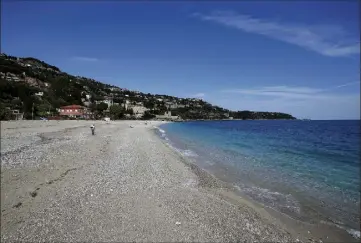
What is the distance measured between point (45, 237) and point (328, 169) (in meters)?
19.4

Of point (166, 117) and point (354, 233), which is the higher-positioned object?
point (354, 233)

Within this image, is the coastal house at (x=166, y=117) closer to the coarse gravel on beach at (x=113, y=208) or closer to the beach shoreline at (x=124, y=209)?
the coarse gravel on beach at (x=113, y=208)

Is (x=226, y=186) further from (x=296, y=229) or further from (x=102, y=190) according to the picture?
(x=102, y=190)

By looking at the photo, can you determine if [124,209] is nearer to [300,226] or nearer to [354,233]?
[300,226]

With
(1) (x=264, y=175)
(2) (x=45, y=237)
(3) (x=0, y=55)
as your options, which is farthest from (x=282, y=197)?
(3) (x=0, y=55)

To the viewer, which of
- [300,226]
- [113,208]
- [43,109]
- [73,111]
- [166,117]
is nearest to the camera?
[113,208]

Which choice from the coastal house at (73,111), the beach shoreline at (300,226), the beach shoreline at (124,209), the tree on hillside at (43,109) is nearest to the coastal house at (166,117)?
the coastal house at (73,111)

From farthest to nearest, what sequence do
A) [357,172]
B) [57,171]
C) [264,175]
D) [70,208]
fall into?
1. [357,172]
2. [264,175]
3. [57,171]
4. [70,208]

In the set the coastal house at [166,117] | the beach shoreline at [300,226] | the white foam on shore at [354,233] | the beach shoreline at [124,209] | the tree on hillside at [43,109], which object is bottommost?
the coastal house at [166,117]

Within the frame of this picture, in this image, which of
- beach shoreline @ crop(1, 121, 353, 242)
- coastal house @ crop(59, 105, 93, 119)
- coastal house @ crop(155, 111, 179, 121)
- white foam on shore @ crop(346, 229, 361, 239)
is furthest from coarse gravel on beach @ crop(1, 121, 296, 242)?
coastal house @ crop(155, 111, 179, 121)

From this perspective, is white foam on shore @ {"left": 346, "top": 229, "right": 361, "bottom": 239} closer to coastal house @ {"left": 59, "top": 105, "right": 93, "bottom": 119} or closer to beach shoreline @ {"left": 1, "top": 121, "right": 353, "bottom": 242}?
beach shoreline @ {"left": 1, "top": 121, "right": 353, "bottom": 242}

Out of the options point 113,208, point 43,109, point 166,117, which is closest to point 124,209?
point 113,208

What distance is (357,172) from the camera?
19.2m

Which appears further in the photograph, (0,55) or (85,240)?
(0,55)
